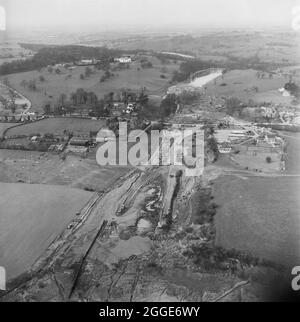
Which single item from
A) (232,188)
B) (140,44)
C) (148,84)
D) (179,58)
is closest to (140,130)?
(232,188)

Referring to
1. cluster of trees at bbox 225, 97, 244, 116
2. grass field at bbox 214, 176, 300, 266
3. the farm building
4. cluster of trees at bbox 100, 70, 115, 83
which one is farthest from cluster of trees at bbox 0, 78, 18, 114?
grass field at bbox 214, 176, 300, 266

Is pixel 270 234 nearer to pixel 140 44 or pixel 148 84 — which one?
pixel 148 84

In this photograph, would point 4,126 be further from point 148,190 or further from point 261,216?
point 261,216

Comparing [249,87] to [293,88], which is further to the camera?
[249,87]

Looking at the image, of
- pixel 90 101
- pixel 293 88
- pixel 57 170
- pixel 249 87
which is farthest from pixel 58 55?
pixel 57 170

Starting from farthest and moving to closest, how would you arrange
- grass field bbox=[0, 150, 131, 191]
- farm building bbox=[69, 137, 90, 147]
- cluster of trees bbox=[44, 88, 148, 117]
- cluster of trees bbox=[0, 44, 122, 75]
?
cluster of trees bbox=[0, 44, 122, 75], cluster of trees bbox=[44, 88, 148, 117], farm building bbox=[69, 137, 90, 147], grass field bbox=[0, 150, 131, 191]

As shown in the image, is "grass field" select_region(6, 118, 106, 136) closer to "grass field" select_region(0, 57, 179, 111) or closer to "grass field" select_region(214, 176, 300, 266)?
"grass field" select_region(0, 57, 179, 111)
